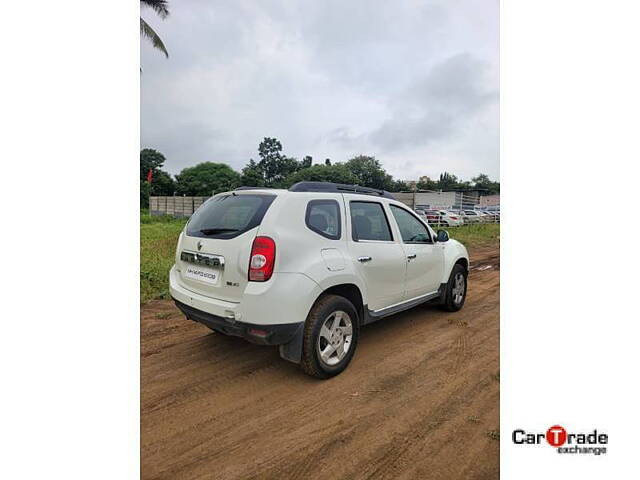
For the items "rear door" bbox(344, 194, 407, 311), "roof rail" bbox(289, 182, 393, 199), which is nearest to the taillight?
"roof rail" bbox(289, 182, 393, 199)

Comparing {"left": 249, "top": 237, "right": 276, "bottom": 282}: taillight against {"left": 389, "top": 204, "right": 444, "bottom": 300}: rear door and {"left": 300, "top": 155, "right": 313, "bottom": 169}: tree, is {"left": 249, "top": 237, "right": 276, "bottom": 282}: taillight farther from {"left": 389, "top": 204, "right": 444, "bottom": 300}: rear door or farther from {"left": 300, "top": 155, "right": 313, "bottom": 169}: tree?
{"left": 300, "top": 155, "right": 313, "bottom": 169}: tree

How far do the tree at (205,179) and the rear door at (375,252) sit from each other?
4334cm

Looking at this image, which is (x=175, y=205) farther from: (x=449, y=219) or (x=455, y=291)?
(x=455, y=291)

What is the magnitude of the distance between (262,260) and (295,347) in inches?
29.2

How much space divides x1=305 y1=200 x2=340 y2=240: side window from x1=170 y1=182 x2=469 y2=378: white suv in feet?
0.03

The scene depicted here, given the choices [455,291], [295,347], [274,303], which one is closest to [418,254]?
[455,291]

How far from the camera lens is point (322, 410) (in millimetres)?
2572

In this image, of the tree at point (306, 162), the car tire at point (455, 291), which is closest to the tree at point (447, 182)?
the tree at point (306, 162)

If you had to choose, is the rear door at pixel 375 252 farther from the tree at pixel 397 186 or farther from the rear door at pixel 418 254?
the tree at pixel 397 186

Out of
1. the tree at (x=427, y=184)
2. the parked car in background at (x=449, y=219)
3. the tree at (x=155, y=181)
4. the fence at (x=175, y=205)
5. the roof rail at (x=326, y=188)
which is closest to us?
the roof rail at (x=326, y=188)

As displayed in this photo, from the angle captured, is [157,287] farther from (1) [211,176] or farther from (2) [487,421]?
(1) [211,176]

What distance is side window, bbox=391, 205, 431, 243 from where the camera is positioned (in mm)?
4027

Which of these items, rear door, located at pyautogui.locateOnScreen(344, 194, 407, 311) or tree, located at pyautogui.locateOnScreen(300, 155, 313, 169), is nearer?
rear door, located at pyautogui.locateOnScreen(344, 194, 407, 311)

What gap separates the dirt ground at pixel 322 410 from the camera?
2080mm
